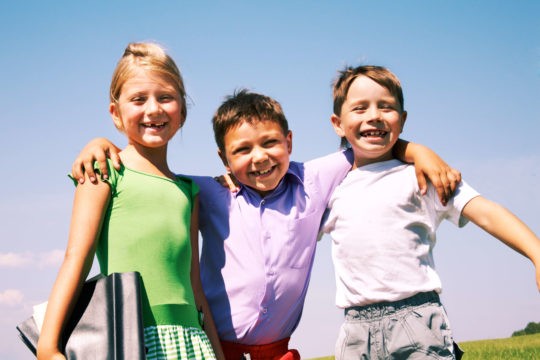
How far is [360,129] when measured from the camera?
4199mm

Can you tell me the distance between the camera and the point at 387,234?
3.94 m

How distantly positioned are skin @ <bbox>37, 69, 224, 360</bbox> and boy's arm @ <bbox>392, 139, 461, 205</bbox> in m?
1.52

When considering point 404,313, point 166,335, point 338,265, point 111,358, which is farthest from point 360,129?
point 111,358

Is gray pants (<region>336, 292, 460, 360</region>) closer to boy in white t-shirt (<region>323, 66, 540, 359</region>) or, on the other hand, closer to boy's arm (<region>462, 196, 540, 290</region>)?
boy in white t-shirt (<region>323, 66, 540, 359</region>)

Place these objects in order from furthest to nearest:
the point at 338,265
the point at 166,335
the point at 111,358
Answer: the point at 338,265 → the point at 166,335 → the point at 111,358

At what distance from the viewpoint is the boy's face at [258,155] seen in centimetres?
411

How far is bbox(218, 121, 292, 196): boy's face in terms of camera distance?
13.5ft

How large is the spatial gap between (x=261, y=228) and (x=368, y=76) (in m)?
1.36

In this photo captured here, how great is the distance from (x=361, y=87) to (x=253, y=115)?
2.67 feet

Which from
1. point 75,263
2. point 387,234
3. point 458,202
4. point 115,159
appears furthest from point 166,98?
point 458,202

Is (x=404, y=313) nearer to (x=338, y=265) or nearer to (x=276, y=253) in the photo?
(x=338, y=265)

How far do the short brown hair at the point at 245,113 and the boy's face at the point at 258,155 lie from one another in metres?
0.06

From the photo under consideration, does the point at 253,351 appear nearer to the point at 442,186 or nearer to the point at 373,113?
the point at 442,186

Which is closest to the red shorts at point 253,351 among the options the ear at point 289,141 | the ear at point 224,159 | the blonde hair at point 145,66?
the ear at point 224,159
